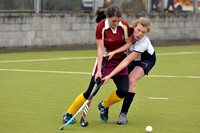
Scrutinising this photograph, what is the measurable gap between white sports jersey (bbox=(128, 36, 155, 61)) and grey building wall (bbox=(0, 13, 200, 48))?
8.88 metres

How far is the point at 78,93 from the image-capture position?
8.91 m

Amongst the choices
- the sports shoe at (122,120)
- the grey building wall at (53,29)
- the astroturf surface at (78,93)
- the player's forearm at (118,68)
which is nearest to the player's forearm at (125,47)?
the player's forearm at (118,68)

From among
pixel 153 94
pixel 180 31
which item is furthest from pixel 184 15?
pixel 153 94

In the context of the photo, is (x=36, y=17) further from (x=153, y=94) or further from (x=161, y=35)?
(x=153, y=94)

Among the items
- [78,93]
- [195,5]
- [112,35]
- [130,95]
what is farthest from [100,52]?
[195,5]

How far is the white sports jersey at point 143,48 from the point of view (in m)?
6.38

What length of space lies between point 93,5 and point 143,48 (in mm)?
12101

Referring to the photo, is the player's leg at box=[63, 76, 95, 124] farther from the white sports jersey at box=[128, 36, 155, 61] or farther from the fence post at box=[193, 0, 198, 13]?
the fence post at box=[193, 0, 198, 13]

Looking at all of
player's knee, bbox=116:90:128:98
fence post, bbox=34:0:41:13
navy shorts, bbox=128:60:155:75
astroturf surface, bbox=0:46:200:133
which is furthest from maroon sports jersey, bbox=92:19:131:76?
fence post, bbox=34:0:41:13

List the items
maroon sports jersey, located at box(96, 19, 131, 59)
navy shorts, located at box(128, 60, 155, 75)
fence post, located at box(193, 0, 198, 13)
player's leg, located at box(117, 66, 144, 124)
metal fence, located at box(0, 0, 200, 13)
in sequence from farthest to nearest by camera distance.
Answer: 1. fence post, located at box(193, 0, 198, 13)
2. metal fence, located at box(0, 0, 200, 13)
3. navy shorts, located at box(128, 60, 155, 75)
4. player's leg, located at box(117, 66, 144, 124)
5. maroon sports jersey, located at box(96, 19, 131, 59)

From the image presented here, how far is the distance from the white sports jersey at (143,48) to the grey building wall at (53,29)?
8.88m

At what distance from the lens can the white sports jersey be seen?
6.38 meters

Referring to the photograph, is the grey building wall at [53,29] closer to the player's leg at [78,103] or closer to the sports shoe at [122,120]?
the sports shoe at [122,120]

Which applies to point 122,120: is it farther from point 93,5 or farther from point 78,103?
point 93,5
